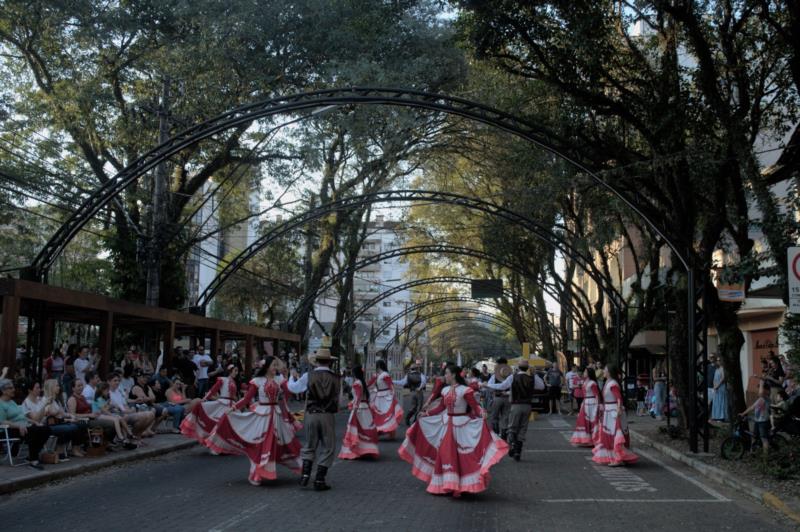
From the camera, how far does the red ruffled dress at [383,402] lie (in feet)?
60.0

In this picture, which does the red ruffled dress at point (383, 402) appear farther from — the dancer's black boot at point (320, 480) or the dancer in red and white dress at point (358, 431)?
the dancer's black boot at point (320, 480)

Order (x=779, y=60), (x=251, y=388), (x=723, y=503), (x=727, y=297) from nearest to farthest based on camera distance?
(x=723, y=503), (x=251, y=388), (x=727, y=297), (x=779, y=60)

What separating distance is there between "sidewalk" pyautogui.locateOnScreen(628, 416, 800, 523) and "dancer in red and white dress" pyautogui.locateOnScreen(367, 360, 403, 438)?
5.72 m

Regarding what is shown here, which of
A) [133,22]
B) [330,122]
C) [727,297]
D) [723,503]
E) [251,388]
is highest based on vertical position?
[133,22]

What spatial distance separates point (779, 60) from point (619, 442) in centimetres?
901

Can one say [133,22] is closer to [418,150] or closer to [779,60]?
[418,150]

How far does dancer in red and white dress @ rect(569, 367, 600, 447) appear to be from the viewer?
16.8 m

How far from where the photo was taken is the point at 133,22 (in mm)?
23172

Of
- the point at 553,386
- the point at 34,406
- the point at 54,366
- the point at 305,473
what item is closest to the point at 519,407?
the point at 305,473

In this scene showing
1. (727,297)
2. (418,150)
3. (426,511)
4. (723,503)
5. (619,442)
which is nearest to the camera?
(426,511)

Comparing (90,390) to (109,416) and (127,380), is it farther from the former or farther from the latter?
(127,380)

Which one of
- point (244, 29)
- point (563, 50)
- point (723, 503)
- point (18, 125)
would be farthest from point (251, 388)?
point (18, 125)

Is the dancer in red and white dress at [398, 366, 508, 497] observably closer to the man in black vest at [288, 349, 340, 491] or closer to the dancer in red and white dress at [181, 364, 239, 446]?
the man in black vest at [288, 349, 340, 491]

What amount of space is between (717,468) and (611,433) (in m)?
1.94
